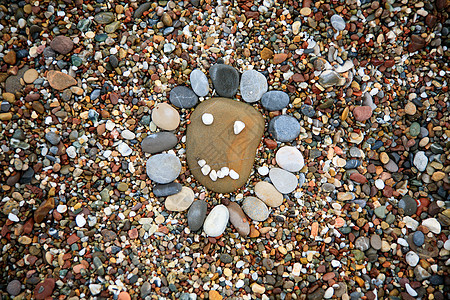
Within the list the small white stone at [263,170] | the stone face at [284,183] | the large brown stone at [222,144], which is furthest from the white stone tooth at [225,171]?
the stone face at [284,183]

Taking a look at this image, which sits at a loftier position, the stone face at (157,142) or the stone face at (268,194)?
the stone face at (157,142)

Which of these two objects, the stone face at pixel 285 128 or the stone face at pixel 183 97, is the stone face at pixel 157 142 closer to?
the stone face at pixel 183 97

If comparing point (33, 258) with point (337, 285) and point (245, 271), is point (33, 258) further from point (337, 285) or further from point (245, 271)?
point (337, 285)

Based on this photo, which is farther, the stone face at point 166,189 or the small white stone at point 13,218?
the stone face at point 166,189

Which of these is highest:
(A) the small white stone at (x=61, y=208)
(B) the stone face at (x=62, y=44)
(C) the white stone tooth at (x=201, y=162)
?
(B) the stone face at (x=62, y=44)

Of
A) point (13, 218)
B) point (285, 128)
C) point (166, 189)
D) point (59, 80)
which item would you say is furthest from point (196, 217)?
point (59, 80)

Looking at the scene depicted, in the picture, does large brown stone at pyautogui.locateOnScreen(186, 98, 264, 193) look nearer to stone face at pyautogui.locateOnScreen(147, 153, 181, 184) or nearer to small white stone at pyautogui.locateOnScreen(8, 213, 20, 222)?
stone face at pyautogui.locateOnScreen(147, 153, 181, 184)

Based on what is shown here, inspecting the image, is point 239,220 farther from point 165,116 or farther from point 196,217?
point 165,116
